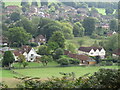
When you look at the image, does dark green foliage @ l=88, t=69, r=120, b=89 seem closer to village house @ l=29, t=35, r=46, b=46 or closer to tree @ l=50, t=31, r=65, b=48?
tree @ l=50, t=31, r=65, b=48

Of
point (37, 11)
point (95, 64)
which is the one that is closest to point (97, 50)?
point (95, 64)

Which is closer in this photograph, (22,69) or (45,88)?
(45,88)

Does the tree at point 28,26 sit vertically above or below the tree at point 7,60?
above

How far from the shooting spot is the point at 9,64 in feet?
27.8

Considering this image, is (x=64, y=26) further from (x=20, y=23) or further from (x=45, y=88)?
(x=45, y=88)

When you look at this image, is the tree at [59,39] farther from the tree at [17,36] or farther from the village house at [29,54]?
the village house at [29,54]

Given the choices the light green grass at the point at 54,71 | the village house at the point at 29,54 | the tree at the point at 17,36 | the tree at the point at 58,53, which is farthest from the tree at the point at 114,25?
the light green grass at the point at 54,71

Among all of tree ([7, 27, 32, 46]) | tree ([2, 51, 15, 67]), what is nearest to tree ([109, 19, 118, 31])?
tree ([7, 27, 32, 46])

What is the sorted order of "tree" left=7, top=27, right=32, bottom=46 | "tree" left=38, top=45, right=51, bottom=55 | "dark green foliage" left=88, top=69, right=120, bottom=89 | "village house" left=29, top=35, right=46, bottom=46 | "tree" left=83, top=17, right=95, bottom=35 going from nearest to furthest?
1. "dark green foliage" left=88, top=69, right=120, bottom=89
2. "tree" left=38, top=45, right=51, bottom=55
3. "tree" left=7, top=27, right=32, bottom=46
4. "village house" left=29, top=35, right=46, bottom=46
5. "tree" left=83, top=17, right=95, bottom=35

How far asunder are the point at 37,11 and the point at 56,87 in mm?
21259

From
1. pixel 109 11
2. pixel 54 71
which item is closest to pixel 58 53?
pixel 54 71

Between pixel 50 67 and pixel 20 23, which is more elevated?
pixel 20 23

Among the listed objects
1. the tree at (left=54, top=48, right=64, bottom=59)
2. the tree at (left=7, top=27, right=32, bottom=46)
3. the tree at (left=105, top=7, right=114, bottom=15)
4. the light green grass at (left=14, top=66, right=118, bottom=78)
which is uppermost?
the tree at (left=105, top=7, right=114, bottom=15)

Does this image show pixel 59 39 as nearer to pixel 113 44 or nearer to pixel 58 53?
pixel 58 53
